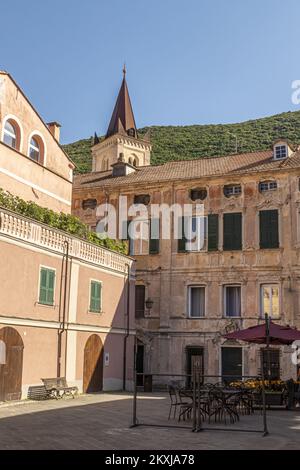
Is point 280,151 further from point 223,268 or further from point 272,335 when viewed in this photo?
point 272,335

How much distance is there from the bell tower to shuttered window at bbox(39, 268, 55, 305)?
32.3 meters

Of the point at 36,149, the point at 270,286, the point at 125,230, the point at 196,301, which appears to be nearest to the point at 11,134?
the point at 36,149

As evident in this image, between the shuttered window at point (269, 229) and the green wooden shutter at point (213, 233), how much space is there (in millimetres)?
2088

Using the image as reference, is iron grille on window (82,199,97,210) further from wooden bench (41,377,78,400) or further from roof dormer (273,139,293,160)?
wooden bench (41,377,78,400)

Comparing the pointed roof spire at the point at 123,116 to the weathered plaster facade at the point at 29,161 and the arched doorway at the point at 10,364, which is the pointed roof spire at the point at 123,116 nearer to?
the weathered plaster facade at the point at 29,161

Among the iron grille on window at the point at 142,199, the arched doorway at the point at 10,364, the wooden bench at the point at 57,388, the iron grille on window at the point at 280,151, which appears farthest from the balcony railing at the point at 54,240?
the iron grille on window at the point at 280,151

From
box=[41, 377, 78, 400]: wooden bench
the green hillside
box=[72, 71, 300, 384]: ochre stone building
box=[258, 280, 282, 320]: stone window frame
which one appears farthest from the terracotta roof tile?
the green hillside

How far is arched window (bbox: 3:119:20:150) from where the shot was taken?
838 inches

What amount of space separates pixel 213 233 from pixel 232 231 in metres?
0.91

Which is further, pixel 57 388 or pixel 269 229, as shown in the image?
pixel 269 229

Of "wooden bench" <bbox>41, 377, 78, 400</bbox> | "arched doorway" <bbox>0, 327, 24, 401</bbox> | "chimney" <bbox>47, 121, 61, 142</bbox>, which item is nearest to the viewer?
"arched doorway" <bbox>0, 327, 24, 401</bbox>

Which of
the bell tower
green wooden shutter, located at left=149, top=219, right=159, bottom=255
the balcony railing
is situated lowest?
the balcony railing

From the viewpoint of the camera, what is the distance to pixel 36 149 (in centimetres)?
2333
